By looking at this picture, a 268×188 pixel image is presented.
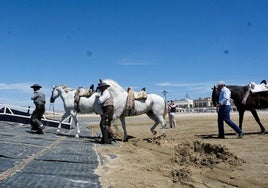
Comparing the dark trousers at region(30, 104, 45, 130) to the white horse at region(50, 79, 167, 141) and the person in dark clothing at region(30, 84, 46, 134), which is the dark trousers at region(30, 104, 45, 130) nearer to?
the person in dark clothing at region(30, 84, 46, 134)

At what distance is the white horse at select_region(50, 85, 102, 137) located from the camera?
14089mm

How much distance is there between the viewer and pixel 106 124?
1169 centimetres

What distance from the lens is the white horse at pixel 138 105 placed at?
42.5 feet

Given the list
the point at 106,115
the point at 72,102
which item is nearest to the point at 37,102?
the point at 72,102

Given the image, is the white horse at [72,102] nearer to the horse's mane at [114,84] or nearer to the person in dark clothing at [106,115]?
the horse's mane at [114,84]

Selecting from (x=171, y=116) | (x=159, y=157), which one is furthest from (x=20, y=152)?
(x=171, y=116)

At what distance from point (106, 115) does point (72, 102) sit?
344 centimetres

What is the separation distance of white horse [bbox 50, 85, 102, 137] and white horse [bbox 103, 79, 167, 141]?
2.74 ft

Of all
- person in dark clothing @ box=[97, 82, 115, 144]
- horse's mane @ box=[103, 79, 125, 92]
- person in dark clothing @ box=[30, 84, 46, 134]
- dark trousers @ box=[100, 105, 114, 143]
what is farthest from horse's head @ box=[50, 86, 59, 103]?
dark trousers @ box=[100, 105, 114, 143]

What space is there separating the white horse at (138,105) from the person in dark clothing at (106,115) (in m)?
1.07

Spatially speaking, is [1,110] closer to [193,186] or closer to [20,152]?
[20,152]

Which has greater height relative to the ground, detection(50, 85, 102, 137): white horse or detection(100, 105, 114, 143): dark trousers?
detection(50, 85, 102, 137): white horse

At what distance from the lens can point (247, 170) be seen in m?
7.22

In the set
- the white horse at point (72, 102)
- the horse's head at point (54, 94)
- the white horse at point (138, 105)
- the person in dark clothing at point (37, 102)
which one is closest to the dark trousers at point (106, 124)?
the white horse at point (138, 105)
